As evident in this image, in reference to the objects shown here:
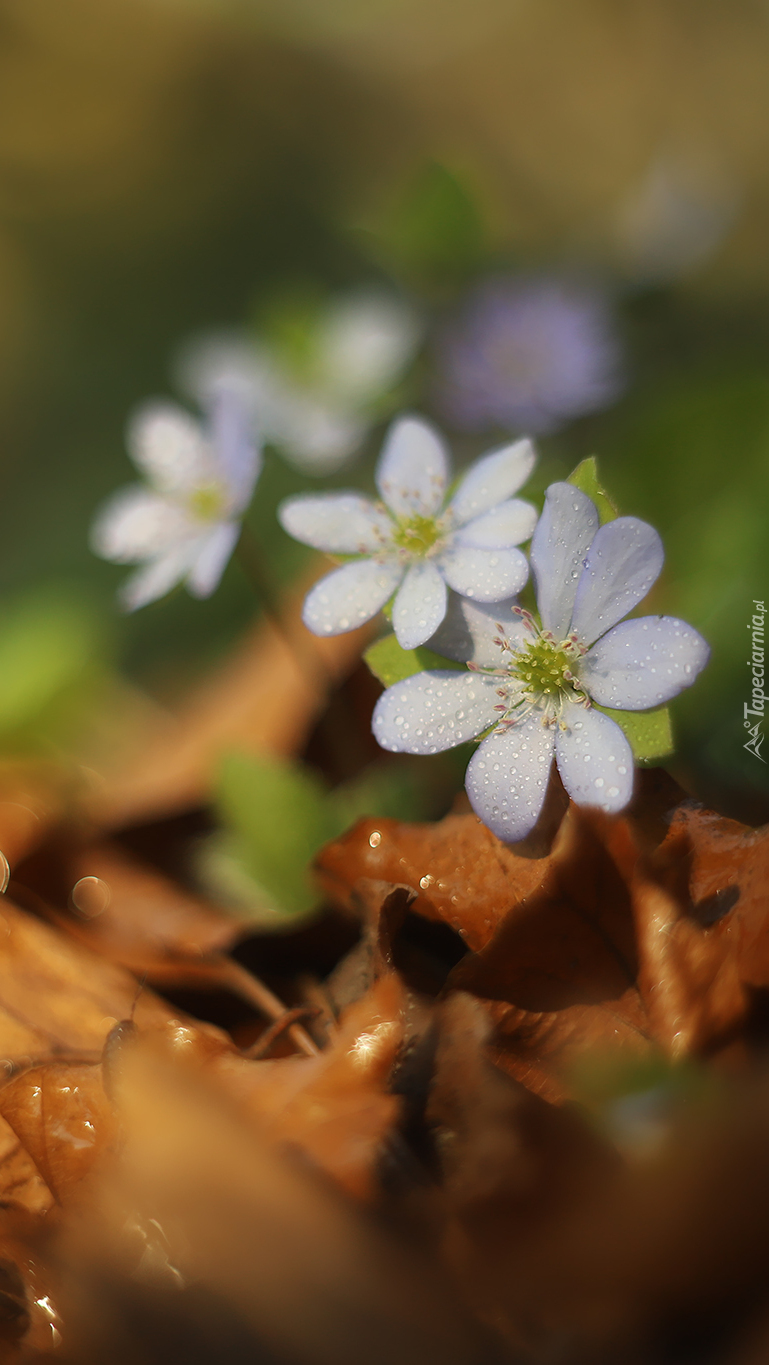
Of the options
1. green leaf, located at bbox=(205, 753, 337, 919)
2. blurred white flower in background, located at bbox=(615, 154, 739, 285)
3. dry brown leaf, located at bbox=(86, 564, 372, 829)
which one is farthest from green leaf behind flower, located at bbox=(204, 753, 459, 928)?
blurred white flower in background, located at bbox=(615, 154, 739, 285)

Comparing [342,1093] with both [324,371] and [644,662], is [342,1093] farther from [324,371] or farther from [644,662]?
[324,371]

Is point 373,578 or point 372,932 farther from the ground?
point 373,578

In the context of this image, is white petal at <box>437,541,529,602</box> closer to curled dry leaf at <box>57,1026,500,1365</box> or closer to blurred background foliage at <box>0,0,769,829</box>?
curled dry leaf at <box>57,1026,500,1365</box>

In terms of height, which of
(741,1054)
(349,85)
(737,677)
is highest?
(349,85)

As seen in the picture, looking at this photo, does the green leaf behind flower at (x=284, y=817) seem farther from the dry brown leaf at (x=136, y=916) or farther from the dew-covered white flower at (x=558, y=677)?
the dew-covered white flower at (x=558, y=677)

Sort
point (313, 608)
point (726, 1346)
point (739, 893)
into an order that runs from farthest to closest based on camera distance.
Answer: point (313, 608)
point (739, 893)
point (726, 1346)

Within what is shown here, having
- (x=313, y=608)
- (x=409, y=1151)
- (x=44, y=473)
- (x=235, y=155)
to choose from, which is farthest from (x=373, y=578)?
(x=235, y=155)

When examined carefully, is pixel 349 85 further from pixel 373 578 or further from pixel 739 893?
pixel 739 893
